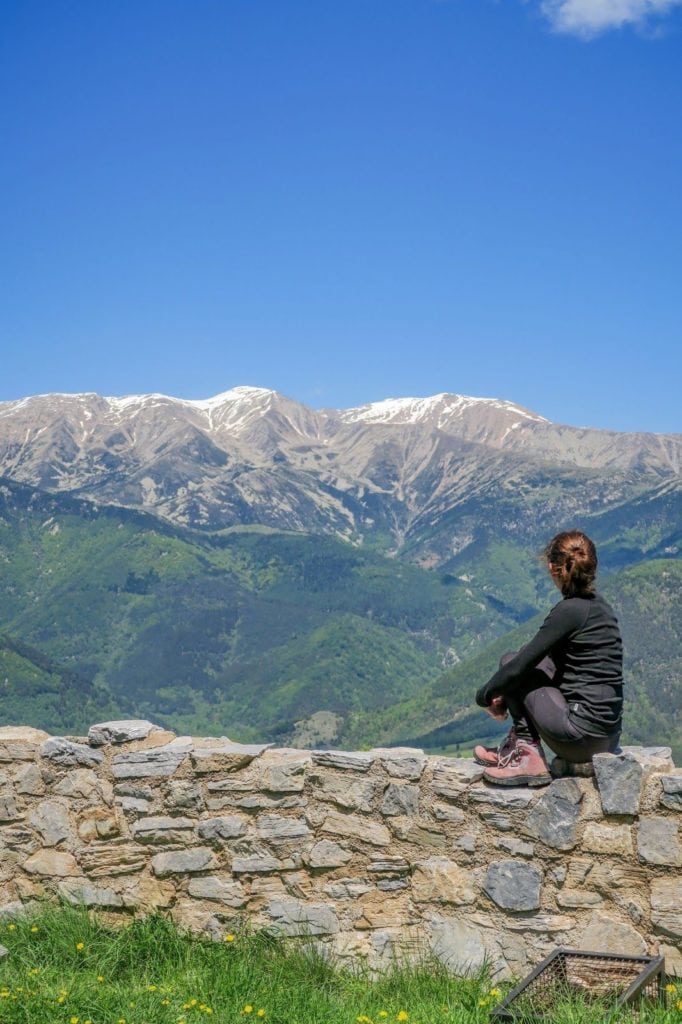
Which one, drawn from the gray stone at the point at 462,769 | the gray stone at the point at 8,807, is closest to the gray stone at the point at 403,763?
the gray stone at the point at 462,769

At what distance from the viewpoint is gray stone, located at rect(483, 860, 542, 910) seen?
6.82m

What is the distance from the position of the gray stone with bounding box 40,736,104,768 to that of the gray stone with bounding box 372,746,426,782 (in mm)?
2393

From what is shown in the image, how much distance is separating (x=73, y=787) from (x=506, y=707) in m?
3.65

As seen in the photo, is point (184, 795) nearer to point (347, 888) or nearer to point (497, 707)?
point (347, 888)

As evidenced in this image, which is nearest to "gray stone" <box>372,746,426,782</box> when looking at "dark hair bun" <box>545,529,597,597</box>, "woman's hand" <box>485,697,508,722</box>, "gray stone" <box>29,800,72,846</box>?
"woman's hand" <box>485,697,508,722</box>

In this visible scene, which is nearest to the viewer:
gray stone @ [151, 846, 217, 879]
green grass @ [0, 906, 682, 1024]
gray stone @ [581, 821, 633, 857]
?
green grass @ [0, 906, 682, 1024]

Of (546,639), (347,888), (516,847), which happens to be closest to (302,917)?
(347,888)

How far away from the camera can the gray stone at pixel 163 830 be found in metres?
7.80

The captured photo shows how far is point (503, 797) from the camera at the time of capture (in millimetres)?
6961

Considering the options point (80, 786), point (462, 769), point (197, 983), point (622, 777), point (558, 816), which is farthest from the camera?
point (80, 786)

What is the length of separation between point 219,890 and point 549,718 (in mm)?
2976

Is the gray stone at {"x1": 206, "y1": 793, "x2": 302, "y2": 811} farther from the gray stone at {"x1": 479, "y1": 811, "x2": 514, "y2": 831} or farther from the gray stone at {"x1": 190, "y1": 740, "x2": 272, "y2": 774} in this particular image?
the gray stone at {"x1": 479, "y1": 811, "x2": 514, "y2": 831}

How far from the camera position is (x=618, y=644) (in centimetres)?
690

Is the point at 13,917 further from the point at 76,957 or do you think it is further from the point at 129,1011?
the point at 129,1011
